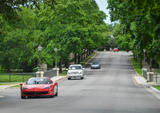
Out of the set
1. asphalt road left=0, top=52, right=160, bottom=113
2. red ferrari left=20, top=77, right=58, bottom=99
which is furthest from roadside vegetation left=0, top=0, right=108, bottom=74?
red ferrari left=20, top=77, right=58, bottom=99

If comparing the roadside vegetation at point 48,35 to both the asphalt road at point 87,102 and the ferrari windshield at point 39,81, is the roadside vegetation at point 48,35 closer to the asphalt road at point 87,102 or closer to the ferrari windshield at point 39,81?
the asphalt road at point 87,102

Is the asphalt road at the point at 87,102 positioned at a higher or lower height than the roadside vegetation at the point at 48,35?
lower

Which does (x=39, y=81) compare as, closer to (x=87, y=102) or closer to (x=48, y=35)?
(x=87, y=102)

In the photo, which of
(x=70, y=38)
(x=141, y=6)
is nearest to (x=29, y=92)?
(x=141, y=6)

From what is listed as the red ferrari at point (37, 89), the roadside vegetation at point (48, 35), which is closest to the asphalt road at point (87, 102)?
the red ferrari at point (37, 89)

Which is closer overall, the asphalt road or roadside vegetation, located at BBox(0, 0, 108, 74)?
the asphalt road

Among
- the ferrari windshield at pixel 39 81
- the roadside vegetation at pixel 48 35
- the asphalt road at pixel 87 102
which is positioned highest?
the roadside vegetation at pixel 48 35

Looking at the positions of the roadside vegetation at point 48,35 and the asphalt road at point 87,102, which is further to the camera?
the roadside vegetation at point 48,35

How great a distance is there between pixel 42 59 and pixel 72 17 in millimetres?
8298

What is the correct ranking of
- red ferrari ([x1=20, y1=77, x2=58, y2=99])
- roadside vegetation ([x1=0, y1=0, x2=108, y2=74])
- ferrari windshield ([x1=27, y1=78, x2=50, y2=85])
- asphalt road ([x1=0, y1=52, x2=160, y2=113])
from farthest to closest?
roadside vegetation ([x1=0, y1=0, x2=108, y2=74])
ferrari windshield ([x1=27, y1=78, x2=50, y2=85])
red ferrari ([x1=20, y1=77, x2=58, y2=99])
asphalt road ([x1=0, y1=52, x2=160, y2=113])

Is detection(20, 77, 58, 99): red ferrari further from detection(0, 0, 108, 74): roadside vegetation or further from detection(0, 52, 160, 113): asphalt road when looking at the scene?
detection(0, 0, 108, 74): roadside vegetation

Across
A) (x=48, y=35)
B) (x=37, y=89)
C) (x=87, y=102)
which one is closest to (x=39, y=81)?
(x=37, y=89)

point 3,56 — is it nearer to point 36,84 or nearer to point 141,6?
point 36,84

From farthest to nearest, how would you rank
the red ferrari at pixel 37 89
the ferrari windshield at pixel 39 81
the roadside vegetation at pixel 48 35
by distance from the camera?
the roadside vegetation at pixel 48 35, the ferrari windshield at pixel 39 81, the red ferrari at pixel 37 89
